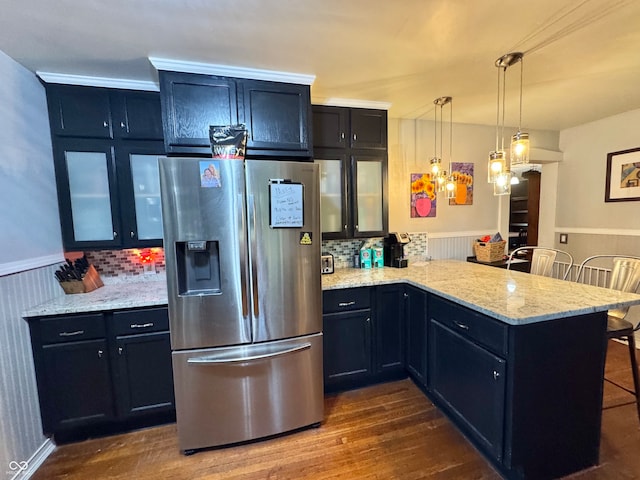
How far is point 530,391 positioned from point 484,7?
6.19 ft

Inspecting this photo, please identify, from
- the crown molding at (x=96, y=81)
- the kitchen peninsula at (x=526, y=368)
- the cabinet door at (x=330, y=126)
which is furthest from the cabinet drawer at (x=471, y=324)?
the crown molding at (x=96, y=81)

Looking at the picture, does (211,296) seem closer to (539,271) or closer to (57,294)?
(57,294)

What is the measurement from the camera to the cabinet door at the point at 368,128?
2.51 meters

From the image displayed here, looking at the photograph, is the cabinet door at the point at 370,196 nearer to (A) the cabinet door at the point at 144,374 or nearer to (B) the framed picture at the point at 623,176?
(A) the cabinet door at the point at 144,374

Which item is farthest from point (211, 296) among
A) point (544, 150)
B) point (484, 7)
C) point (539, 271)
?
point (544, 150)

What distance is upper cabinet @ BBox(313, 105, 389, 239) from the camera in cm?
246

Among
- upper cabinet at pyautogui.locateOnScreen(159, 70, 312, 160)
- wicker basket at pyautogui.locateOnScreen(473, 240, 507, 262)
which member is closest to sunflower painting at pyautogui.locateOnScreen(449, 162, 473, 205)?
wicker basket at pyautogui.locateOnScreen(473, 240, 507, 262)

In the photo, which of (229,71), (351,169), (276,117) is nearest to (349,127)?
(351,169)

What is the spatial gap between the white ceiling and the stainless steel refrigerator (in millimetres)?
680

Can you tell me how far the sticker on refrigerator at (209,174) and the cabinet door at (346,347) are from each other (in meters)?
1.25

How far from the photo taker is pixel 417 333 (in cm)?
225

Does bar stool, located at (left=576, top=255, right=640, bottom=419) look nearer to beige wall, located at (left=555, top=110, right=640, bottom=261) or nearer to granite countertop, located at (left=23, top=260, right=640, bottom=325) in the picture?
granite countertop, located at (left=23, top=260, right=640, bottom=325)

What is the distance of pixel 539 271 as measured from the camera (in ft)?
8.56

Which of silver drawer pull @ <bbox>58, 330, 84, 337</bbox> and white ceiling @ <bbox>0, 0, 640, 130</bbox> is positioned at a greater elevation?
white ceiling @ <bbox>0, 0, 640, 130</bbox>
